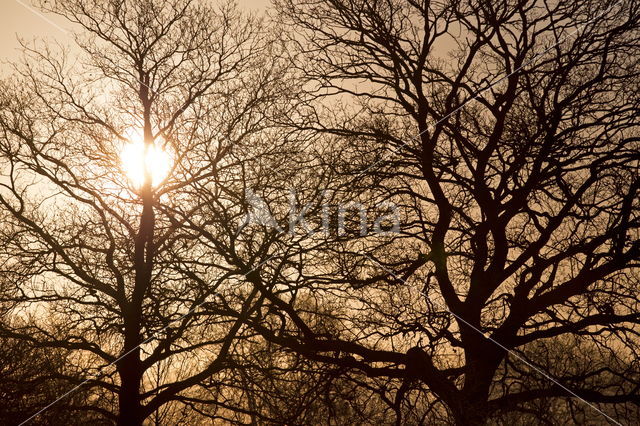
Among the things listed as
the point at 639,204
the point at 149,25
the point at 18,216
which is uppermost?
the point at 149,25

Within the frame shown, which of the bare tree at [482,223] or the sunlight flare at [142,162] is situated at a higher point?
the sunlight flare at [142,162]

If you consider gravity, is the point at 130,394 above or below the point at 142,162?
below

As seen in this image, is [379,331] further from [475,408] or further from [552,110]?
[552,110]

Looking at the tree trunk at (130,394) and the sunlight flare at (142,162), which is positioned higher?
the sunlight flare at (142,162)

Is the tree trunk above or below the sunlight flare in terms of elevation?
below

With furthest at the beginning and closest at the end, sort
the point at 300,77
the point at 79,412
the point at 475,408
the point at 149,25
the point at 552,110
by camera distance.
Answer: the point at 149,25, the point at 79,412, the point at 300,77, the point at 552,110, the point at 475,408

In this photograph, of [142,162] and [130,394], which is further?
[142,162]

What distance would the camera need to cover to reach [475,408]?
722 centimetres

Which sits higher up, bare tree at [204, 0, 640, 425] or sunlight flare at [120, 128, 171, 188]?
sunlight flare at [120, 128, 171, 188]

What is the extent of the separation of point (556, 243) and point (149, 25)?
30.0ft

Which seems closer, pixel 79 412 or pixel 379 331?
pixel 379 331

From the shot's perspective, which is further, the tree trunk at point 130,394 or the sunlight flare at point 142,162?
the sunlight flare at point 142,162

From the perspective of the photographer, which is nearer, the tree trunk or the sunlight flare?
the tree trunk

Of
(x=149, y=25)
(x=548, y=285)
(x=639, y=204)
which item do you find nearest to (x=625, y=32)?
(x=639, y=204)
